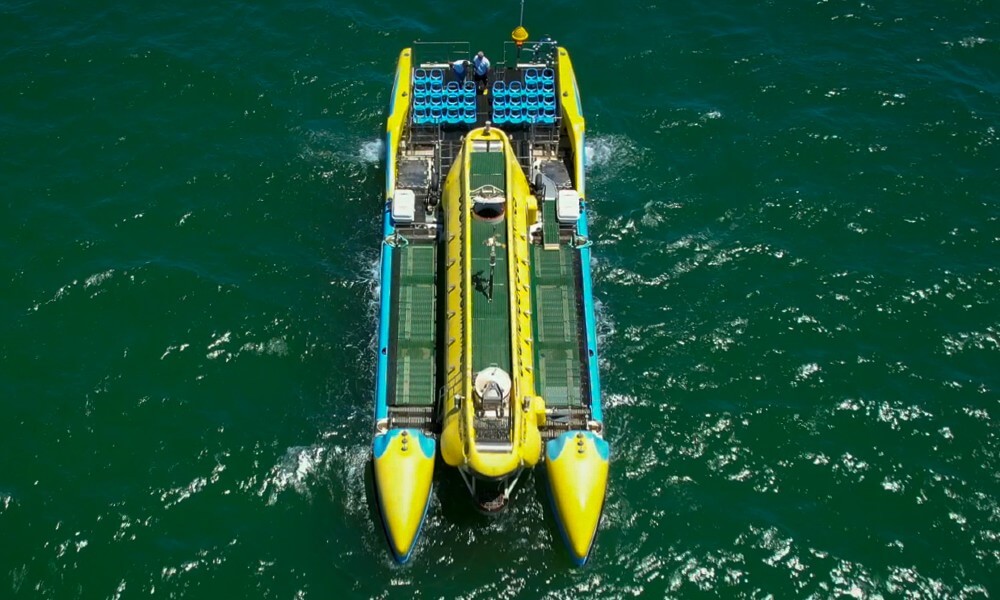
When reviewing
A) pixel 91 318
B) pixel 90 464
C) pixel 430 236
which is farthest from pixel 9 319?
pixel 430 236

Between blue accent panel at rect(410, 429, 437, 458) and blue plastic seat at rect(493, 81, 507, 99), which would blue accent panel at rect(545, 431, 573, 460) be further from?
blue plastic seat at rect(493, 81, 507, 99)

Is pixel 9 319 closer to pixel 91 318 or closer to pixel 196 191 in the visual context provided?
pixel 91 318

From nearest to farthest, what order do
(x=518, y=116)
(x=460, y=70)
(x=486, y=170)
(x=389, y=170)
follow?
1. (x=486, y=170)
2. (x=389, y=170)
3. (x=518, y=116)
4. (x=460, y=70)

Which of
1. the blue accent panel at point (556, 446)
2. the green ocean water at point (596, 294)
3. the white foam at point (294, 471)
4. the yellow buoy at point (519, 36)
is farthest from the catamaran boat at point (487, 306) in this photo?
the white foam at point (294, 471)

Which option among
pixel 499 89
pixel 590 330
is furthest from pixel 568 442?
pixel 499 89

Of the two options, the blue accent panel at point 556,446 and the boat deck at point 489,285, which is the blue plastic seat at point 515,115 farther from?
the blue accent panel at point 556,446

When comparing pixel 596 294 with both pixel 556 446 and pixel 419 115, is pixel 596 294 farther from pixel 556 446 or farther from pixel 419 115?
pixel 419 115
